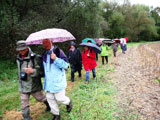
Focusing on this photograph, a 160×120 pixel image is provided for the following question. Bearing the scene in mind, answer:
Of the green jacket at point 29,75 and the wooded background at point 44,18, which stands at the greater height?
the wooded background at point 44,18

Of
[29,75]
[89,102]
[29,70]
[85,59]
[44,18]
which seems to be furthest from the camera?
[44,18]

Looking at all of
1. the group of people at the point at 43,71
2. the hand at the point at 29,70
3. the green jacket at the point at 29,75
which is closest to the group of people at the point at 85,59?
the group of people at the point at 43,71

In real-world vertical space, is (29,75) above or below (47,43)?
below

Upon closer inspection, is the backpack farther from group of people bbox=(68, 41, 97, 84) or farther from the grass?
group of people bbox=(68, 41, 97, 84)

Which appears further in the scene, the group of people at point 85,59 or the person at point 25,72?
the group of people at point 85,59

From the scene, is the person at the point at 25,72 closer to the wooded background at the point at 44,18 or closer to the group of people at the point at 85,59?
the group of people at the point at 85,59

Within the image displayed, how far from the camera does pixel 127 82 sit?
6215mm

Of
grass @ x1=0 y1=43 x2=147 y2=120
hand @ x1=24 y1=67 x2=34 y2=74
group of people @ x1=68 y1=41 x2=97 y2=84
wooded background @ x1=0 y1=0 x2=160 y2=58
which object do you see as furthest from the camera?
wooded background @ x1=0 y1=0 x2=160 y2=58

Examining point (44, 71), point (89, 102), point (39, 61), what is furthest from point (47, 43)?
point (89, 102)

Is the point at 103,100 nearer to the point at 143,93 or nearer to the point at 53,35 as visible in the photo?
the point at 143,93

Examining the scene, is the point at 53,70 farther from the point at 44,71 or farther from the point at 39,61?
the point at 39,61

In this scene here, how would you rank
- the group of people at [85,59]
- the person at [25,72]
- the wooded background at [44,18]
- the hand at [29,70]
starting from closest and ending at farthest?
1. the hand at [29,70]
2. the person at [25,72]
3. the group of people at [85,59]
4. the wooded background at [44,18]

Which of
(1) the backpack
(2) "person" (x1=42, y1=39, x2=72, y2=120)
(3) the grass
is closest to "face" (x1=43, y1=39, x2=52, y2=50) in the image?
(2) "person" (x1=42, y1=39, x2=72, y2=120)

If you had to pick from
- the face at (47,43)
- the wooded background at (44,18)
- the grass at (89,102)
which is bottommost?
the grass at (89,102)
